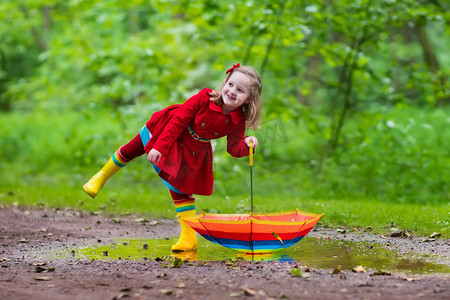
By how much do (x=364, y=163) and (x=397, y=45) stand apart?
9863 millimetres

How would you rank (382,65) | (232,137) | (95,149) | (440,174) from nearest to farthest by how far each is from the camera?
1. (232,137)
2. (440,174)
3. (95,149)
4. (382,65)

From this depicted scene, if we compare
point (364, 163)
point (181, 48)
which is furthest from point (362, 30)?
point (181, 48)

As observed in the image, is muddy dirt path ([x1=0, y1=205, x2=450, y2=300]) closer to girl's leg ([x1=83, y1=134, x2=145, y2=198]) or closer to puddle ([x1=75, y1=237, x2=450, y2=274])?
puddle ([x1=75, y1=237, x2=450, y2=274])

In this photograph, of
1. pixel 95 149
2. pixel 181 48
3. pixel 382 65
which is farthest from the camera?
pixel 382 65

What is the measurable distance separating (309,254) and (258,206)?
2.57 metres

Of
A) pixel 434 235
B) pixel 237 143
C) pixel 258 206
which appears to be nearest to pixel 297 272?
pixel 237 143

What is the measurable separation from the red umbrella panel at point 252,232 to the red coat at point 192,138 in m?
0.54

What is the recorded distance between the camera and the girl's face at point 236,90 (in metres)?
4.46

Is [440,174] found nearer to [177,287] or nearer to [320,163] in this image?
[320,163]

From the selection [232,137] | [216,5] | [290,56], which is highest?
[216,5]

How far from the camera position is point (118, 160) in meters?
5.23

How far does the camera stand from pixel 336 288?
318 centimetres

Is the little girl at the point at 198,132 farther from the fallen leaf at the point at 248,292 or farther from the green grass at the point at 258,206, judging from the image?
the green grass at the point at 258,206

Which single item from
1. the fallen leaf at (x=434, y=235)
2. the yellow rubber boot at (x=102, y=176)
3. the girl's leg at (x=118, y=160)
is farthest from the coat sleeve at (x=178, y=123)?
the fallen leaf at (x=434, y=235)
